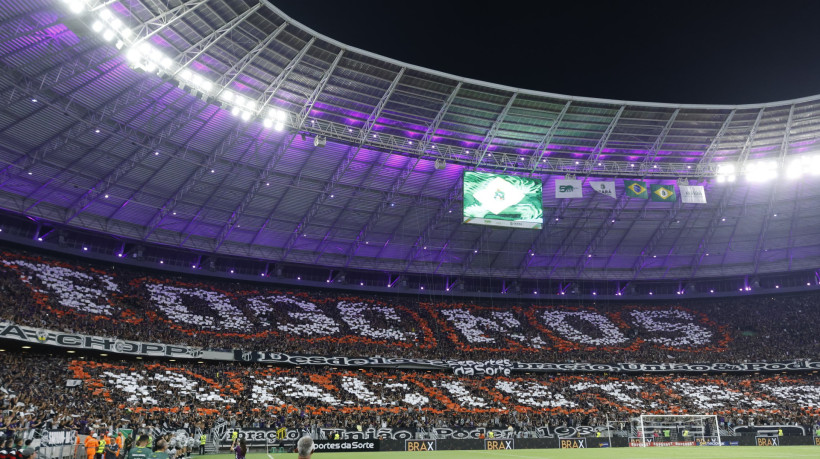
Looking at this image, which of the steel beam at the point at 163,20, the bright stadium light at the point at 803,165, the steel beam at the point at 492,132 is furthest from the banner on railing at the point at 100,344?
the bright stadium light at the point at 803,165

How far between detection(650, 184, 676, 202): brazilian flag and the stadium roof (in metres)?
2.75

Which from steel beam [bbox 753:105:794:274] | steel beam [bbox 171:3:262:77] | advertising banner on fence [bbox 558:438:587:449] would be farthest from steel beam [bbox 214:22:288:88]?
steel beam [bbox 753:105:794:274]

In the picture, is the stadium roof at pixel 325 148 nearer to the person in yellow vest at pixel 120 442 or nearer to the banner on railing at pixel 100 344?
the banner on railing at pixel 100 344

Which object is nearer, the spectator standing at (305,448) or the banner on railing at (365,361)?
the spectator standing at (305,448)

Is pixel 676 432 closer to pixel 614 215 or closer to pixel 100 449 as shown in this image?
pixel 614 215

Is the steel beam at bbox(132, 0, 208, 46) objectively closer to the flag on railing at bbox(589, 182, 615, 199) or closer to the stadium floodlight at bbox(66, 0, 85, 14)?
the stadium floodlight at bbox(66, 0, 85, 14)

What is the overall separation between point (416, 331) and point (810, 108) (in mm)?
37432

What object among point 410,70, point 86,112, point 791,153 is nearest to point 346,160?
point 410,70

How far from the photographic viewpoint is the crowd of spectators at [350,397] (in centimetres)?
3450

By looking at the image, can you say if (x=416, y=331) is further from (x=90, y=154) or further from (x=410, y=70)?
(x=90, y=154)

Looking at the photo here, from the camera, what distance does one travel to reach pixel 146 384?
39250 millimetres

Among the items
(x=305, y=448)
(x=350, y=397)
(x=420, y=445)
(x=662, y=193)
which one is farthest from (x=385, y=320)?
(x=305, y=448)

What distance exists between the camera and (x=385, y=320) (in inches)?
2235

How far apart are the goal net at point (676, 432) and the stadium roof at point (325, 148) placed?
60.7ft
